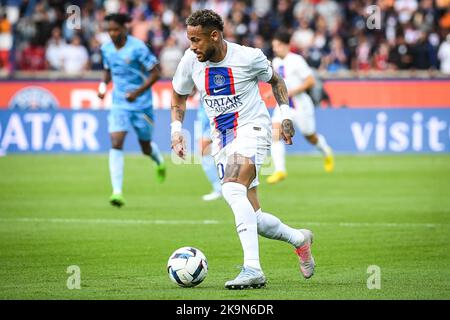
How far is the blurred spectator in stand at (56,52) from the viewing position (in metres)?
29.1

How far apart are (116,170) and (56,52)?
47.0ft

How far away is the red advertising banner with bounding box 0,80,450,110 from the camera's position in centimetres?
2638

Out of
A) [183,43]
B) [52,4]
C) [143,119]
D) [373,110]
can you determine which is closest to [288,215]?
[143,119]

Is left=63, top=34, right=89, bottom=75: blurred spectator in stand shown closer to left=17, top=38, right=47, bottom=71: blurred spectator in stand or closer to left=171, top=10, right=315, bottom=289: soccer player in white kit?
left=17, top=38, right=47, bottom=71: blurred spectator in stand

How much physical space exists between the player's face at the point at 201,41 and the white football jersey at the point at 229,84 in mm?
225

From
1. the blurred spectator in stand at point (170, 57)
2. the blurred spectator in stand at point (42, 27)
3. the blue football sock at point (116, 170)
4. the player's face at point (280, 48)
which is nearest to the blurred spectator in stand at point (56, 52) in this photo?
the blurred spectator in stand at point (42, 27)

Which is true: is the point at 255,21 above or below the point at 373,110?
above

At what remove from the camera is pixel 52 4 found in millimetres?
31344

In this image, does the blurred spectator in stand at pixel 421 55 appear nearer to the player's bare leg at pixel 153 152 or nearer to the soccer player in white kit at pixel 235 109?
the player's bare leg at pixel 153 152

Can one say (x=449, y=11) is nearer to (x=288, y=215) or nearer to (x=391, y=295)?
(x=288, y=215)

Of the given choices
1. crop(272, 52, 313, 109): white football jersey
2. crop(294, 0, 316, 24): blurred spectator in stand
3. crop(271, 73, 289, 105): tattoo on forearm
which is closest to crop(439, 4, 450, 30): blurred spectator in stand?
crop(294, 0, 316, 24): blurred spectator in stand

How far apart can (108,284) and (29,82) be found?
18.6 m
